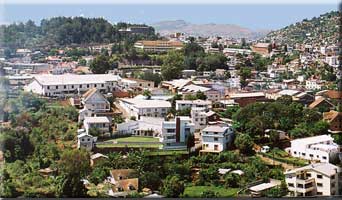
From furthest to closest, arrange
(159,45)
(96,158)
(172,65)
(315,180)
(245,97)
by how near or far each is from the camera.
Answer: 1. (159,45)
2. (172,65)
3. (245,97)
4. (96,158)
5. (315,180)

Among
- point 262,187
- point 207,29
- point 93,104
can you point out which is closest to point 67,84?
point 93,104

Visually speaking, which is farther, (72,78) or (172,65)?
(172,65)

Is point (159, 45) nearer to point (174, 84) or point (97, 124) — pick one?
point (174, 84)

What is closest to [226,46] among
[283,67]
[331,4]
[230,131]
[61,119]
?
[283,67]

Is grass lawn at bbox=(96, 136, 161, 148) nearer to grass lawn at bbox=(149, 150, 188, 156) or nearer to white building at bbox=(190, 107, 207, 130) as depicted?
grass lawn at bbox=(149, 150, 188, 156)

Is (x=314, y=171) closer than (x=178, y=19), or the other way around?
(x=314, y=171)

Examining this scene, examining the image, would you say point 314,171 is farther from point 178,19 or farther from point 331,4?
point 178,19
